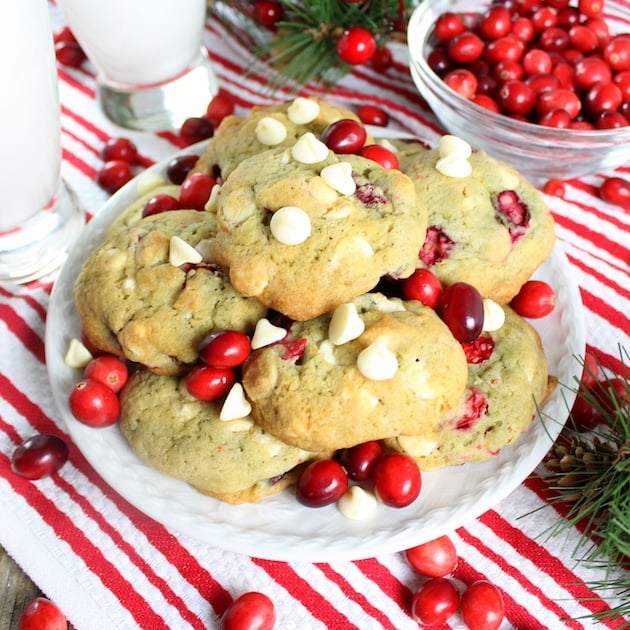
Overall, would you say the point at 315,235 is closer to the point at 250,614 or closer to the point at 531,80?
the point at 250,614

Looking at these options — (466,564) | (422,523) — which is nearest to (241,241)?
(422,523)

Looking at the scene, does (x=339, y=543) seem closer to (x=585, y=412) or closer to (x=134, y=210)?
(x=585, y=412)

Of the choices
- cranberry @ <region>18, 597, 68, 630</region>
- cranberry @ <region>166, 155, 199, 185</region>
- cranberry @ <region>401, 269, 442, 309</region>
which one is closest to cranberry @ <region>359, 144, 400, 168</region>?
cranberry @ <region>401, 269, 442, 309</region>

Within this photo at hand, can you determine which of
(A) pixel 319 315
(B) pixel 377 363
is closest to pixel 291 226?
(A) pixel 319 315

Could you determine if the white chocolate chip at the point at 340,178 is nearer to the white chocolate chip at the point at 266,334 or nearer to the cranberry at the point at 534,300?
the white chocolate chip at the point at 266,334

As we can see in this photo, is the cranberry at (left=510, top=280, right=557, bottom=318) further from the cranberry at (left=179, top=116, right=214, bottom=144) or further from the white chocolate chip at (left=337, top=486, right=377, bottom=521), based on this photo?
the cranberry at (left=179, top=116, right=214, bottom=144)
